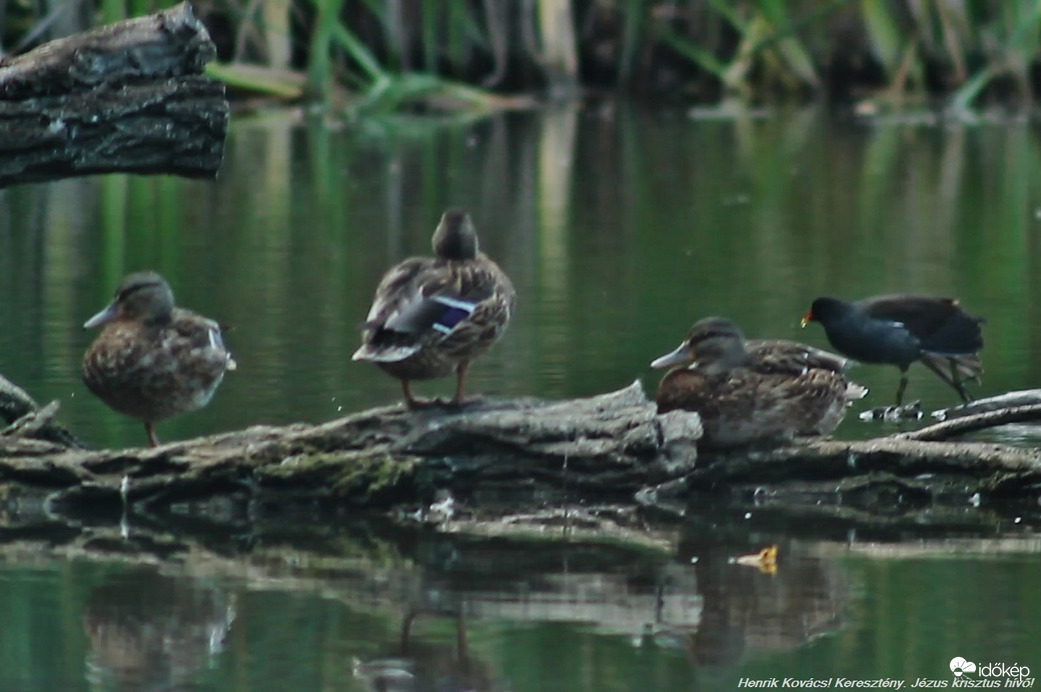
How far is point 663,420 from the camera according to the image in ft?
22.3

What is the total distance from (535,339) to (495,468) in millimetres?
3062

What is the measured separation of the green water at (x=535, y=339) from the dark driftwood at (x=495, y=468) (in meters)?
0.31

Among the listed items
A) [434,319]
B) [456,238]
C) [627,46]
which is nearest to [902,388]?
[456,238]

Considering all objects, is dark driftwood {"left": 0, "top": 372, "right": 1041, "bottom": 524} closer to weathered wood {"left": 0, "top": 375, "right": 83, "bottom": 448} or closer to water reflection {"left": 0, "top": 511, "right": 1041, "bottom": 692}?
weathered wood {"left": 0, "top": 375, "right": 83, "bottom": 448}

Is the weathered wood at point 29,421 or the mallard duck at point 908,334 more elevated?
the mallard duck at point 908,334

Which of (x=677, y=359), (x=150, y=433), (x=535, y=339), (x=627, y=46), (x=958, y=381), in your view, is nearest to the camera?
(x=150, y=433)

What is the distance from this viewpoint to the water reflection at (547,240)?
9070 mm

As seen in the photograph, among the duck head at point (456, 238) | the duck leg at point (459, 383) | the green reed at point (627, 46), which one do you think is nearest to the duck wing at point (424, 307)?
the duck leg at point (459, 383)

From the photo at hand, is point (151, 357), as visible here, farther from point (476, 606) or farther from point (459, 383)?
point (476, 606)

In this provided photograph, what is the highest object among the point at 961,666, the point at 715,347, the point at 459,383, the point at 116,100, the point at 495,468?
the point at 116,100

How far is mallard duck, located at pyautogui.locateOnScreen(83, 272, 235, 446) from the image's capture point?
7062 millimetres

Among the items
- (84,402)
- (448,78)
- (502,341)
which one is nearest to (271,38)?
(448,78)

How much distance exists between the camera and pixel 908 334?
28.6 ft

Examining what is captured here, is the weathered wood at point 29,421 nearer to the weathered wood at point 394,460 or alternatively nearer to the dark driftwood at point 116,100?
the weathered wood at point 394,460
